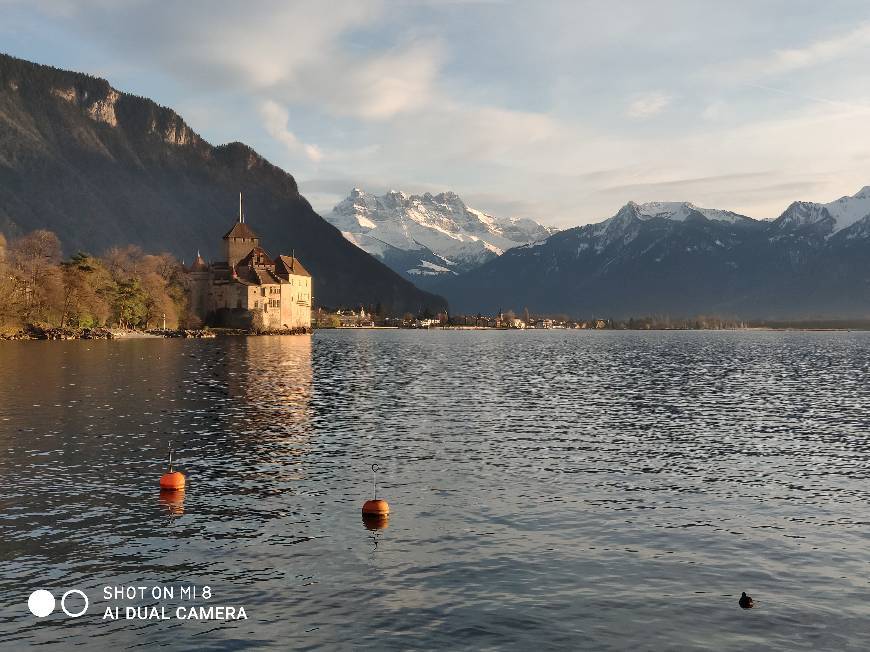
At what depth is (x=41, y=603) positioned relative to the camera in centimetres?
2033

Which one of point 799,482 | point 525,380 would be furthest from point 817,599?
point 525,380

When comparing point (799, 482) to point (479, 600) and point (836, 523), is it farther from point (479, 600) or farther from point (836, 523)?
point (479, 600)

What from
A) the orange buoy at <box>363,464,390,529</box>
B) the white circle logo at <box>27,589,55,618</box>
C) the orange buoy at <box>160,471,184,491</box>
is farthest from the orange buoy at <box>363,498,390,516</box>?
the white circle logo at <box>27,589,55,618</box>

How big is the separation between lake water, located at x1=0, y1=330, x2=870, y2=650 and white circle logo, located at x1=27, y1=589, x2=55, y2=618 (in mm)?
278

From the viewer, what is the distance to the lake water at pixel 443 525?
1978 cm

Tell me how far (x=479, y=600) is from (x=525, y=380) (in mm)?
74430

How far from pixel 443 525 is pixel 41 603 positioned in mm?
13444

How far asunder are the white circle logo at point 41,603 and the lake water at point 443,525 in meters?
0.28

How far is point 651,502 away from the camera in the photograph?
32688 mm

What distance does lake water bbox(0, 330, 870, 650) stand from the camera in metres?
19.8

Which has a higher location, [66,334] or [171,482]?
[66,334]

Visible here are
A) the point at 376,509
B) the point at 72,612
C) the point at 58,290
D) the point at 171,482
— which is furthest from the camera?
the point at 58,290

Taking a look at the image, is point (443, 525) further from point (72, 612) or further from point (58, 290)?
point (58, 290)

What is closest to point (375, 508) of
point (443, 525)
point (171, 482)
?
point (443, 525)
